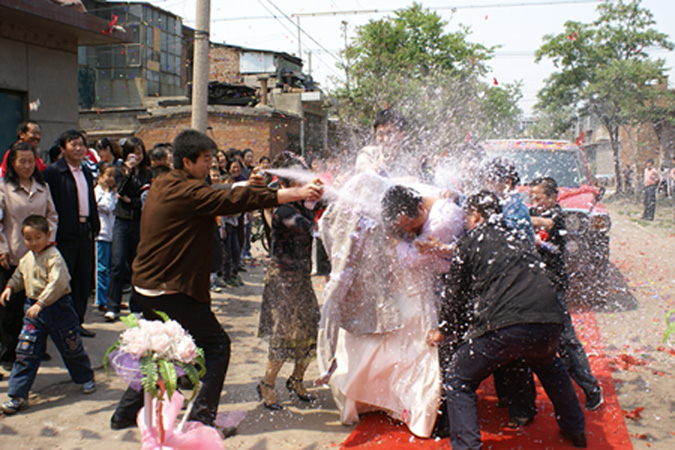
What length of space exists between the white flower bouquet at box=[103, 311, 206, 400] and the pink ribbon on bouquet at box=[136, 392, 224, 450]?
195 millimetres

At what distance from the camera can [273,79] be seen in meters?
24.4

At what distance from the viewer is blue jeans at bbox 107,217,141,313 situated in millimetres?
6562

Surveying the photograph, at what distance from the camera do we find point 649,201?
61.3ft

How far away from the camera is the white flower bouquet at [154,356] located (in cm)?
284

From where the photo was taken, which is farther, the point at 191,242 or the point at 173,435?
the point at 191,242

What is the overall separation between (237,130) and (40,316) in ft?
53.4

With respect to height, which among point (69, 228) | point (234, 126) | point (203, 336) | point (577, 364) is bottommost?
point (577, 364)

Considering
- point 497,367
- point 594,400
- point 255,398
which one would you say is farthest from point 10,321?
point 594,400

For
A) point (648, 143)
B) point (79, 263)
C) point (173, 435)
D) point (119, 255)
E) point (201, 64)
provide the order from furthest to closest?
point (648, 143)
point (201, 64)
point (119, 255)
point (79, 263)
point (173, 435)

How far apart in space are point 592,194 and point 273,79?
1842 centimetres

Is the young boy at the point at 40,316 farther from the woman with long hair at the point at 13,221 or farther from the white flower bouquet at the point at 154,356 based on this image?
the white flower bouquet at the point at 154,356

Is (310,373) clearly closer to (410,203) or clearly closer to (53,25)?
(410,203)

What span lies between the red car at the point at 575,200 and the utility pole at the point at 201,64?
14.9 ft

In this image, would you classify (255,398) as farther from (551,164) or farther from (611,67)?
(611,67)
